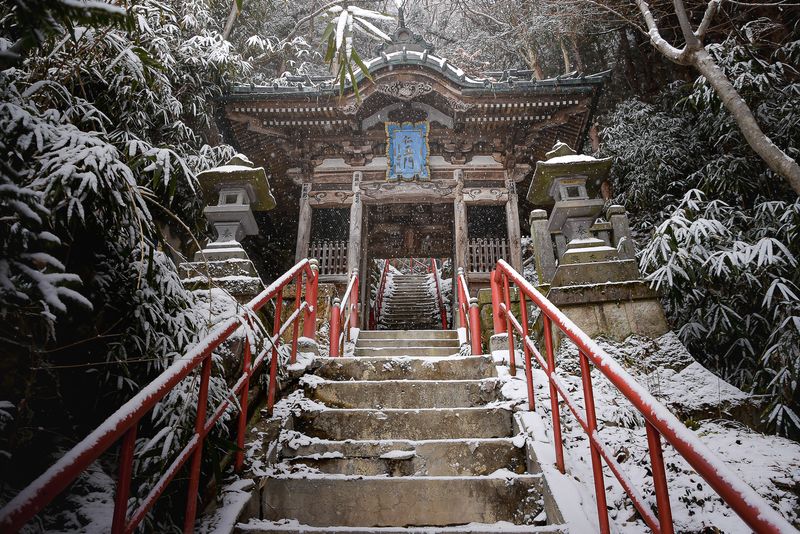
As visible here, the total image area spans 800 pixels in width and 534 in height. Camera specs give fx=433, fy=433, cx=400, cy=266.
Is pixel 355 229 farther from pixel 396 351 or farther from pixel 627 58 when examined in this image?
pixel 627 58

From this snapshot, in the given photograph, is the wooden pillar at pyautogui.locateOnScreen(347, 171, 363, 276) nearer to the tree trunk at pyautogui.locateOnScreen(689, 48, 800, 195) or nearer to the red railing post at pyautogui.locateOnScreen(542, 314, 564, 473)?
the tree trunk at pyautogui.locateOnScreen(689, 48, 800, 195)

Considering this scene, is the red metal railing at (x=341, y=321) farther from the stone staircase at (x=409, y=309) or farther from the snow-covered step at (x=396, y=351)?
the stone staircase at (x=409, y=309)

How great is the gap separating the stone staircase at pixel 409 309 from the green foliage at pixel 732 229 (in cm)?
573

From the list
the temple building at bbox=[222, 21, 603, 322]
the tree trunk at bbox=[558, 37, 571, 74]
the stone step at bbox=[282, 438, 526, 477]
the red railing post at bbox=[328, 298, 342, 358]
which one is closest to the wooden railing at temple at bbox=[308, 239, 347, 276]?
the temple building at bbox=[222, 21, 603, 322]

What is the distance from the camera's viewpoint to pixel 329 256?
8.76 meters

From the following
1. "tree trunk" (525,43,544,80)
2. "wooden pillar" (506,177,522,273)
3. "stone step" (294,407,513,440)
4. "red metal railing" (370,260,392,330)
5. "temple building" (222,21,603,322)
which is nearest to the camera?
"stone step" (294,407,513,440)

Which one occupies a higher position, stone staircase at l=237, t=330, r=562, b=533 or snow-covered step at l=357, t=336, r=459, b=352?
snow-covered step at l=357, t=336, r=459, b=352

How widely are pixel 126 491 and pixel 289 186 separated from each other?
9.67 metres

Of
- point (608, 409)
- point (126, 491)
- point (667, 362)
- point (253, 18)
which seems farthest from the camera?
point (253, 18)

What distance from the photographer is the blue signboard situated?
900 cm

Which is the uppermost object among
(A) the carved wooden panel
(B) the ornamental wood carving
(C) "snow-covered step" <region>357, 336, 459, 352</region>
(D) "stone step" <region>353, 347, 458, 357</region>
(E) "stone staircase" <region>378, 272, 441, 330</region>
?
(B) the ornamental wood carving

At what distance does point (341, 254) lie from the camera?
891 cm

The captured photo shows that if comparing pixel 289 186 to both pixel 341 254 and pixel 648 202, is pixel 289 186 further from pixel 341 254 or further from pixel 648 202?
pixel 648 202

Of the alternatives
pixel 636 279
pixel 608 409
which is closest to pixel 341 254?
pixel 636 279
